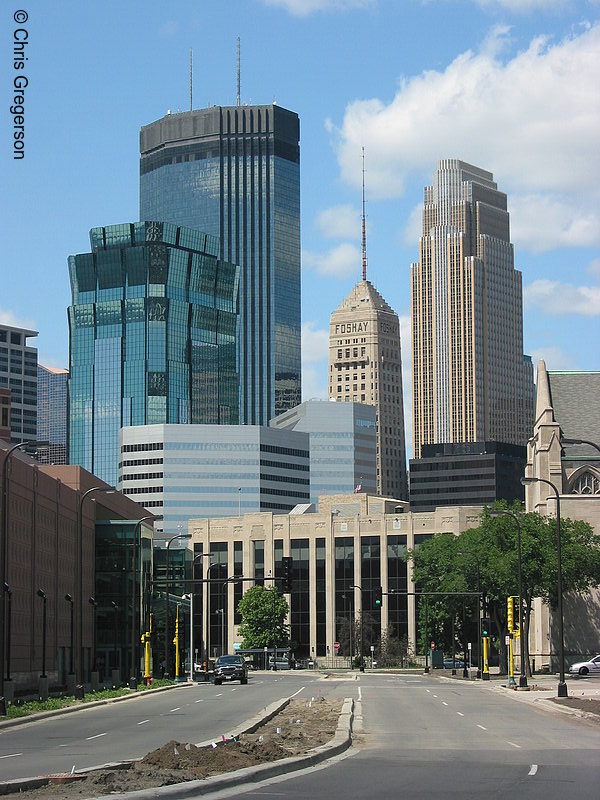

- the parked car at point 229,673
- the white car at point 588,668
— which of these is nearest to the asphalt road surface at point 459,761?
the parked car at point 229,673

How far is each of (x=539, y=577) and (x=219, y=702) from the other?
53.4 meters

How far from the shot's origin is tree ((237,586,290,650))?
504 ft

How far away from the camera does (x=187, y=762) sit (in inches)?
976

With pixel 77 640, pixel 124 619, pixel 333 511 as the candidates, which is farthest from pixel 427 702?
pixel 333 511

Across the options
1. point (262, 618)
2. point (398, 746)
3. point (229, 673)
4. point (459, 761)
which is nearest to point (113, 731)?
point (398, 746)

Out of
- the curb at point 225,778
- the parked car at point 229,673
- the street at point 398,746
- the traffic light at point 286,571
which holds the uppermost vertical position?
the traffic light at point 286,571

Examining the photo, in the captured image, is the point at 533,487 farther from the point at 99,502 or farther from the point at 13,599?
the point at 13,599

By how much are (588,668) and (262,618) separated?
2153 inches

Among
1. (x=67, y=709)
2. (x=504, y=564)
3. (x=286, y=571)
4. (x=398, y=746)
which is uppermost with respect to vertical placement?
(x=504, y=564)

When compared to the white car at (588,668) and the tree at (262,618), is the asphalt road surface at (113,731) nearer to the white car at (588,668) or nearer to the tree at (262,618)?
the white car at (588,668)

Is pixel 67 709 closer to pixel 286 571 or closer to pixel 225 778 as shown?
pixel 286 571

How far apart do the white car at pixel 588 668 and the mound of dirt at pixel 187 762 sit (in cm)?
7317

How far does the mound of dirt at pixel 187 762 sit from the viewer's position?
21.6 metres

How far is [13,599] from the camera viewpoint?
76.8m
